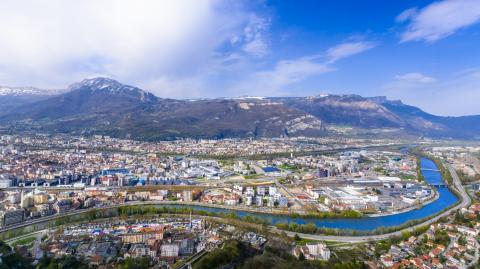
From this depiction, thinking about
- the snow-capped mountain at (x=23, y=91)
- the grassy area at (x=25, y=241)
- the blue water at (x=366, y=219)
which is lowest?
the blue water at (x=366, y=219)

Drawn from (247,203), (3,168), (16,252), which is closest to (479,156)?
(247,203)

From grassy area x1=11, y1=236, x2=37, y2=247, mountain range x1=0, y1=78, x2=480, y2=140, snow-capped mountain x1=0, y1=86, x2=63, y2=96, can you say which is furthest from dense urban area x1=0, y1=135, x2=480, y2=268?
snow-capped mountain x1=0, y1=86, x2=63, y2=96

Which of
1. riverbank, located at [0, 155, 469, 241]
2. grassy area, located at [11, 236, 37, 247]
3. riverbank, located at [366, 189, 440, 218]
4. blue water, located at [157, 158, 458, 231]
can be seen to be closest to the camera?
grassy area, located at [11, 236, 37, 247]

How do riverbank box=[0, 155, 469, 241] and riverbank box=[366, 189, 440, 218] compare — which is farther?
riverbank box=[366, 189, 440, 218]

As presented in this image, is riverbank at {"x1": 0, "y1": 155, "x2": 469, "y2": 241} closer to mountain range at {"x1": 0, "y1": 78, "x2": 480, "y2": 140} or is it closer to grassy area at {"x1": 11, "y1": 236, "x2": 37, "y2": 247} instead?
grassy area at {"x1": 11, "y1": 236, "x2": 37, "y2": 247}

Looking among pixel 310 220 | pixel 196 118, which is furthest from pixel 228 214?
pixel 196 118

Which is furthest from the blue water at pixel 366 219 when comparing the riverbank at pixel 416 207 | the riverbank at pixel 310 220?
the riverbank at pixel 416 207

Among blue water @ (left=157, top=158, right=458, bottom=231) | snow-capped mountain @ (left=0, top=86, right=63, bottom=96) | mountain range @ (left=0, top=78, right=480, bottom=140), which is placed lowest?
blue water @ (left=157, top=158, right=458, bottom=231)

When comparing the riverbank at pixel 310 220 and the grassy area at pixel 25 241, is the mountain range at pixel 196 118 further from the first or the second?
the grassy area at pixel 25 241

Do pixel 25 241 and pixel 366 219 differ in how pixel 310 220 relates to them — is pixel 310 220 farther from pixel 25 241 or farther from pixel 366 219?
pixel 25 241
